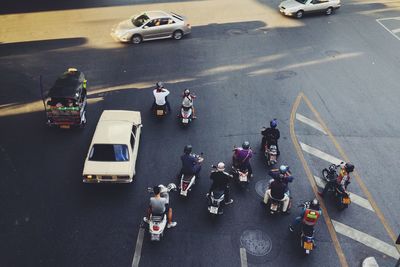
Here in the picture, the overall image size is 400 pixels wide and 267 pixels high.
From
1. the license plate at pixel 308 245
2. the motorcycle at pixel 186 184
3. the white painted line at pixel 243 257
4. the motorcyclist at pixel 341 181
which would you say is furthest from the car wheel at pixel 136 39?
the license plate at pixel 308 245

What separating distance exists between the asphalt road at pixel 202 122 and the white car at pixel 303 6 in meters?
0.63

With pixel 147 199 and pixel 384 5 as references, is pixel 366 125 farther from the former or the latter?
pixel 384 5

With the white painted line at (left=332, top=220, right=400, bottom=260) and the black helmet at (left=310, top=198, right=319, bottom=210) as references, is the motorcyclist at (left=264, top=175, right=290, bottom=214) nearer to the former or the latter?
the black helmet at (left=310, top=198, right=319, bottom=210)

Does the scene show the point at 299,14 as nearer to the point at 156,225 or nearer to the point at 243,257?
the point at 243,257

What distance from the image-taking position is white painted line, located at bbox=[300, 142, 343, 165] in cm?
1571

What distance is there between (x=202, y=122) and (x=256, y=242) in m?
6.83

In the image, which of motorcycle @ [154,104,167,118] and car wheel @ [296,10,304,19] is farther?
car wheel @ [296,10,304,19]

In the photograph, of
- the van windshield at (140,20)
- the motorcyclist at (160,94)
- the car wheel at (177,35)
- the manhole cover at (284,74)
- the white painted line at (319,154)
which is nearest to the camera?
the white painted line at (319,154)

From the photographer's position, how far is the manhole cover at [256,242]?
12047 millimetres

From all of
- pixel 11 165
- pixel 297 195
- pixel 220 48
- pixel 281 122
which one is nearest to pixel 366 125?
pixel 281 122

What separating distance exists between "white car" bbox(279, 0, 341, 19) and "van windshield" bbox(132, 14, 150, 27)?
33.7 ft

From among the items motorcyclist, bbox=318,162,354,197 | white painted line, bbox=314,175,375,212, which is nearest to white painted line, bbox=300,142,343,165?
white painted line, bbox=314,175,375,212

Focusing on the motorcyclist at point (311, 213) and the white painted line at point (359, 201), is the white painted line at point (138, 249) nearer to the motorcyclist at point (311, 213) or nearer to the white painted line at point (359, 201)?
the motorcyclist at point (311, 213)

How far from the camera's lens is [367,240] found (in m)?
12.5
